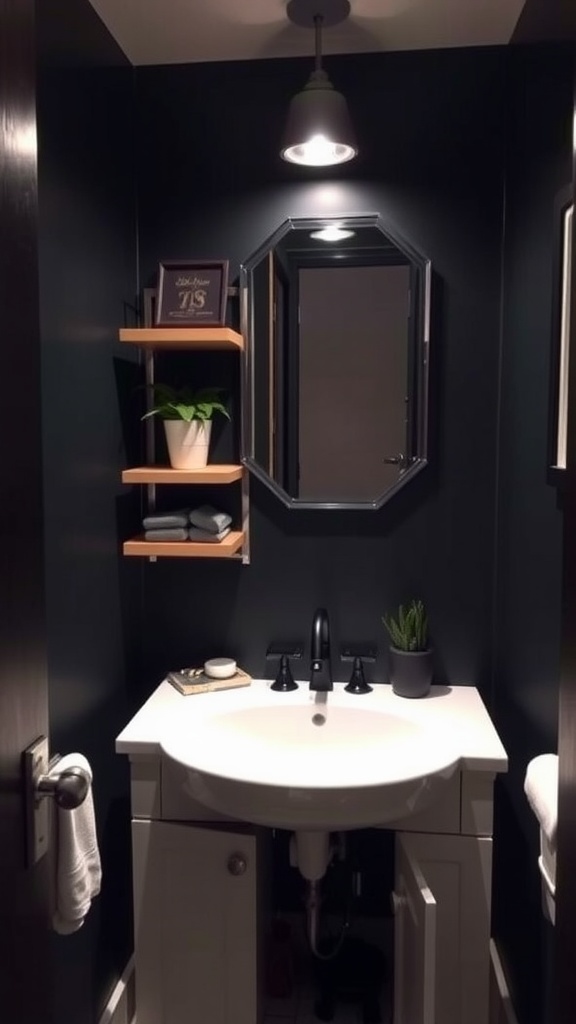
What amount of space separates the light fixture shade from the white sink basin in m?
1.21

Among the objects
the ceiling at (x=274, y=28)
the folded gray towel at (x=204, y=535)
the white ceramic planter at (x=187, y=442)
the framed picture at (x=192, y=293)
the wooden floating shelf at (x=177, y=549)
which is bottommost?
the wooden floating shelf at (x=177, y=549)

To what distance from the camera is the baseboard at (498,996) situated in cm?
173

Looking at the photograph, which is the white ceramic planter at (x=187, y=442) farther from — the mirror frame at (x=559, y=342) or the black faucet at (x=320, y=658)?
the mirror frame at (x=559, y=342)

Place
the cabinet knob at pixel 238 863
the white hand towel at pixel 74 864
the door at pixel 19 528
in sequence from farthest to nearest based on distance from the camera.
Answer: the cabinet knob at pixel 238 863 < the white hand towel at pixel 74 864 < the door at pixel 19 528

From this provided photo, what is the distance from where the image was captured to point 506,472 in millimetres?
1821

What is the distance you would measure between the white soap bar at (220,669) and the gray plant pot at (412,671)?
1.26ft

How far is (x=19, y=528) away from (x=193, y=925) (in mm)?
1113

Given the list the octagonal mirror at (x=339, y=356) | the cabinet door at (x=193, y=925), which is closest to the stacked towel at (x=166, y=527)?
the octagonal mirror at (x=339, y=356)

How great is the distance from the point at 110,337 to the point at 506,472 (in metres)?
0.94

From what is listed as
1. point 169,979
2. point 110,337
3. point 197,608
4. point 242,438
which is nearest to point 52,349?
point 110,337

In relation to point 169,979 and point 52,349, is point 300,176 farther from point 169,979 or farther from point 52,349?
point 169,979

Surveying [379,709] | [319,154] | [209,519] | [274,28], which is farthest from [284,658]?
[274,28]

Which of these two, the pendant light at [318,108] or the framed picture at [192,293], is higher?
the pendant light at [318,108]

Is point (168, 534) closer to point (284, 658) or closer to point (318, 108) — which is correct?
point (284, 658)
